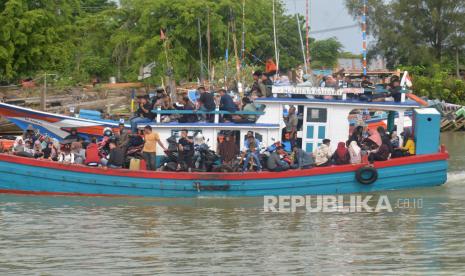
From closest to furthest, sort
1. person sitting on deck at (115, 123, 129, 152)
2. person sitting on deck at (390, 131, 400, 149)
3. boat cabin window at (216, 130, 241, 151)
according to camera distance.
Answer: boat cabin window at (216, 130, 241, 151) → person sitting on deck at (115, 123, 129, 152) → person sitting on deck at (390, 131, 400, 149)

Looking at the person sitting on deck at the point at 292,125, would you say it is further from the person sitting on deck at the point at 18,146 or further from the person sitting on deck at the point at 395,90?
the person sitting on deck at the point at 18,146

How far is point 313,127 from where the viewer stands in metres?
25.0

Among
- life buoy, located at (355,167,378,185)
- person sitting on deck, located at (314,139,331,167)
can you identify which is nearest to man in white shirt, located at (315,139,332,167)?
person sitting on deck, located at (314,139,331,167)

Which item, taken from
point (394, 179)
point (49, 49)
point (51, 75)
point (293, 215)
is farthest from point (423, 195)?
point (51, 75)

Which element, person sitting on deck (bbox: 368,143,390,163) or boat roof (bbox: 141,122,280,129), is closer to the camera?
person sitting on deck (bbox: 368,143,390,163)

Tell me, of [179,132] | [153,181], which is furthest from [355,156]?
[153,181]

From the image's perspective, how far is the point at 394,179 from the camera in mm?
24391

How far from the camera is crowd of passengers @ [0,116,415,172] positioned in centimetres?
2408

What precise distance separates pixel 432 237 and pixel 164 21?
130 feet

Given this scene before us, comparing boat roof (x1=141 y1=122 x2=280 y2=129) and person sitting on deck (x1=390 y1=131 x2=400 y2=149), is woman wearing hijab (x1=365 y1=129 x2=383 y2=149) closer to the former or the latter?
person sitting on deck (x1=390 y1=131 x2=400 y2=149)

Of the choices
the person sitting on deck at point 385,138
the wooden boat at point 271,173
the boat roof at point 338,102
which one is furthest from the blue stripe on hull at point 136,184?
the boat roof at point 338,102

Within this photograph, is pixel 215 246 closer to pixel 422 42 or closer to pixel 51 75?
pixel 51 75

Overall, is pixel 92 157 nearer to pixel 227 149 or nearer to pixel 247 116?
pixel 227 149

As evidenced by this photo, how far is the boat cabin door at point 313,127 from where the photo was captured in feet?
81.9
